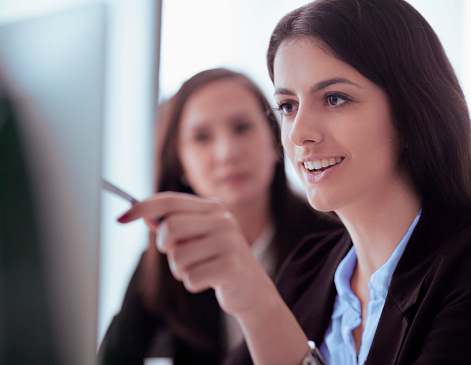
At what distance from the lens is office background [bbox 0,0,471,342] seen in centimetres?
125

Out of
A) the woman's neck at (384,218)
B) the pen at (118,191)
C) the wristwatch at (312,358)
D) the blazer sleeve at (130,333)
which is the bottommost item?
the blazer sleeve at (130,333)

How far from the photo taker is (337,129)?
62cm

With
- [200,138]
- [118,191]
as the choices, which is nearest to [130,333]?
[200,138]

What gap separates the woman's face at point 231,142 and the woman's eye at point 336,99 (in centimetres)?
62

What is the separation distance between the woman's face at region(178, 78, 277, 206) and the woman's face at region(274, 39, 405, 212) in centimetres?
62

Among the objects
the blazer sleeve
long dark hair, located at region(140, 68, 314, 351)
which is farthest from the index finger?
the blazer sleeve

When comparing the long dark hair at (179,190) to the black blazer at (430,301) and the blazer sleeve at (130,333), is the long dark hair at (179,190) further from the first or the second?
the black blazer at (430,301)

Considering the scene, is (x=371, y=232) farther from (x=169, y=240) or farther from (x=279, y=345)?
(x=169, y=240)

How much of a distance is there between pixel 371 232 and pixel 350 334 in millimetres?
138

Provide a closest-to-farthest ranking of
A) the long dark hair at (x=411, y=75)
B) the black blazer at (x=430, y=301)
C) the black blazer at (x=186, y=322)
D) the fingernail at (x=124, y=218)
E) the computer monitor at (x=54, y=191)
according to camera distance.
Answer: the computer monitor at (x=54, y=191)
the fingernail at (x=124, y=218)
the black blazer at (x=430, y=301)
the long dark hair at (x=411, y=75)
the black blazer at (x=186, y=322)

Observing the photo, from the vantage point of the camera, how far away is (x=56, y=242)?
29cm

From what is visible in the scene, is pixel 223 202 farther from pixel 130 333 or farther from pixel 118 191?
pixel 118 191

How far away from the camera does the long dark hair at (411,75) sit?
0.62m

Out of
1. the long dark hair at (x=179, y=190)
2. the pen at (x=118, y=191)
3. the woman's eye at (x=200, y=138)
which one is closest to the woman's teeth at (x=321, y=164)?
the pen at (x=118, y=191)
